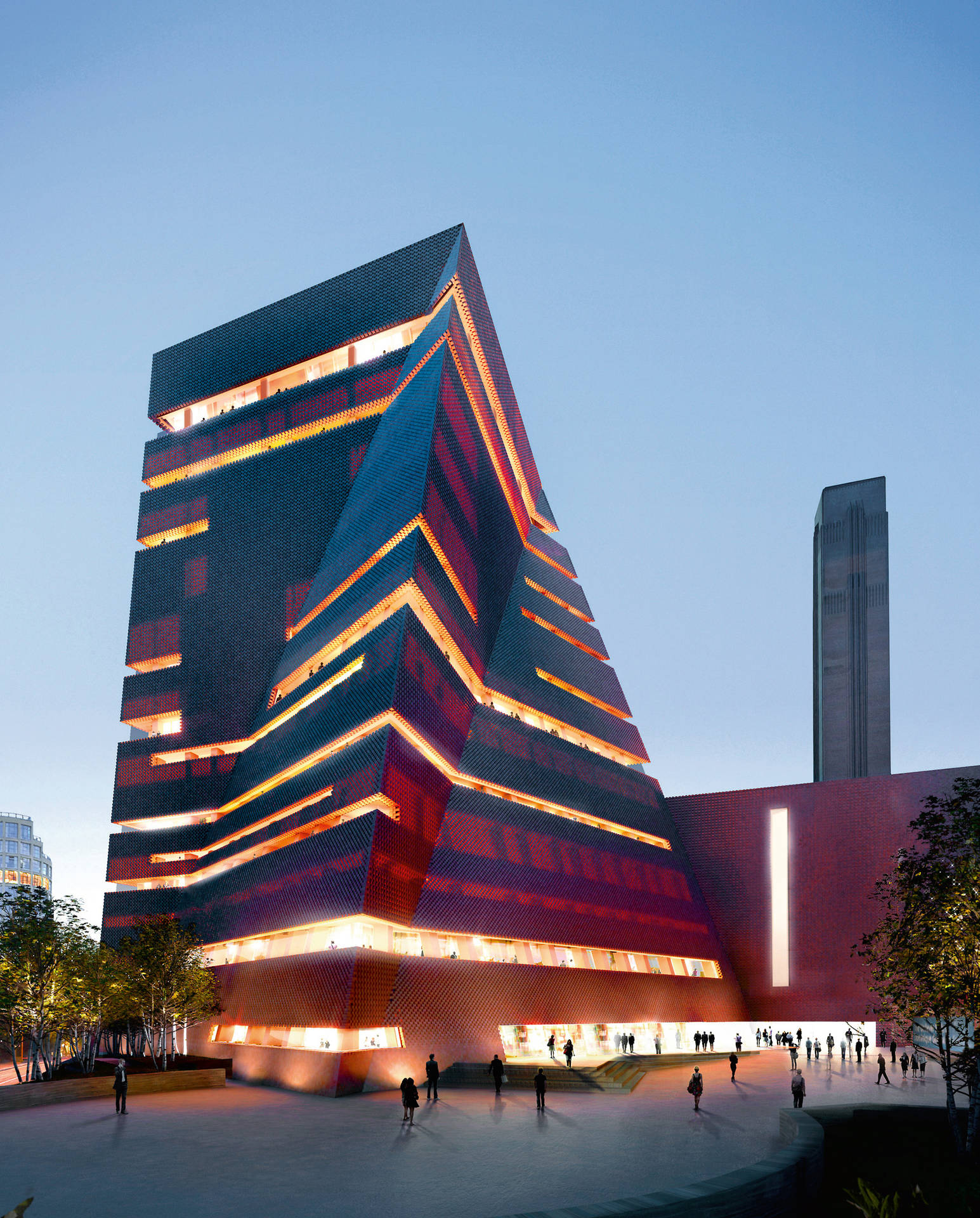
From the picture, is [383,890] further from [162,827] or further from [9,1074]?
[162,827]

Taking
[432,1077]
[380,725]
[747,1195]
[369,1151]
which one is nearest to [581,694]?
[380,725]

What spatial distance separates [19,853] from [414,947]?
463 ft

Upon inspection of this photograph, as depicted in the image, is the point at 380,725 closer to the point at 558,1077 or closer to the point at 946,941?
the point at 558,1077

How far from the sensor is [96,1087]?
33406 millimetres

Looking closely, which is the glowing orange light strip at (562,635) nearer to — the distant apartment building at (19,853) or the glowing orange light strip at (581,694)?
the glowing orange light strip at (581,694)

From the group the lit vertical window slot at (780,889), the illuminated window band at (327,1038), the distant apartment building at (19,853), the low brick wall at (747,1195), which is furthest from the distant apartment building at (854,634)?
the distant apartment building at (19,853)

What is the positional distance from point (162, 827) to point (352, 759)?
25.5 metres

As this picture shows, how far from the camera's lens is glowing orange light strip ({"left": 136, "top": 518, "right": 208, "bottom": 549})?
7031 centimetres

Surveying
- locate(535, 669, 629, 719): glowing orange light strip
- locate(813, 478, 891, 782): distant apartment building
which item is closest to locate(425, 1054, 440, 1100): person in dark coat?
locate(535, 669, 629, 719): glowing orange light strip

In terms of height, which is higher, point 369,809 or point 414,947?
point 369,809

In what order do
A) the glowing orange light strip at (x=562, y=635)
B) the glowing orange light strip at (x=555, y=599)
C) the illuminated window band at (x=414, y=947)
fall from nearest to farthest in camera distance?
1. the illuminated window band at (x=414, y=947)
2. the glowing orange light strip at (x=562, y=635)
3. the glowing orange light strip at (x=555, y=599)

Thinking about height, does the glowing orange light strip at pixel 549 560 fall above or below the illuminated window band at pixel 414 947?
above

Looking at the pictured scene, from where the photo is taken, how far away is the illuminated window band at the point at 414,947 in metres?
40.8

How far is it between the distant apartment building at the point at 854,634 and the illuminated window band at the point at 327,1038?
76515 mm
